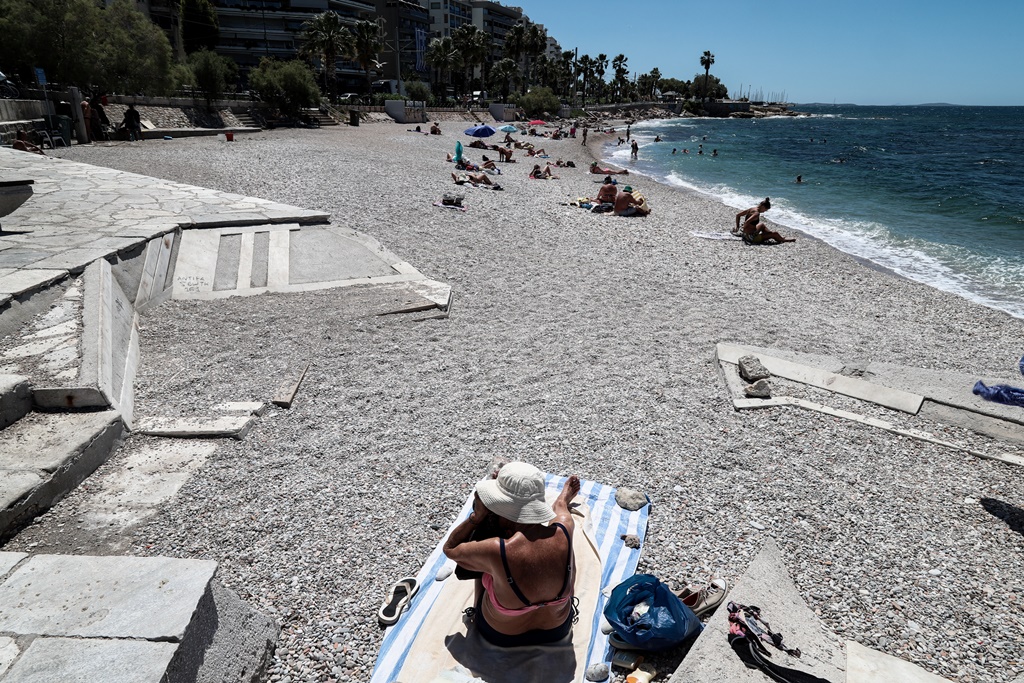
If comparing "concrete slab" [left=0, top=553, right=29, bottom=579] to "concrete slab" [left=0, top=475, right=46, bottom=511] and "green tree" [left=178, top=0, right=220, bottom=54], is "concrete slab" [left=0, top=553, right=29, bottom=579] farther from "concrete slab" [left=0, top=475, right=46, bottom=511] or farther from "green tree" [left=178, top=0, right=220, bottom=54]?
"green tree" [left=178, top=0, right=220, bottom=54]

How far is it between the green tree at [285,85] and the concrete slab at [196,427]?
3895 centimetres

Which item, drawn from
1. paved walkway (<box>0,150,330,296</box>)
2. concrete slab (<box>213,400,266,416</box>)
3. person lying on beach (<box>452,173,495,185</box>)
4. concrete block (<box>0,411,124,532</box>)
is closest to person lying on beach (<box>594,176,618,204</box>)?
person lying on beach (<box>452,173,495,185</box>)

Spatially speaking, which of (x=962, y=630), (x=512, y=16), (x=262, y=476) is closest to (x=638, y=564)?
(x=962, y=630)

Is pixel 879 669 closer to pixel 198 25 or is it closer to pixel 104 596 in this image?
pixel 104 596

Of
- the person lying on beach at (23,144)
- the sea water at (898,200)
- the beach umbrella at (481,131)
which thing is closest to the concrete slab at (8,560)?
the sea water at (898,200)

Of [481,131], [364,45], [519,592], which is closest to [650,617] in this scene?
[519,592]

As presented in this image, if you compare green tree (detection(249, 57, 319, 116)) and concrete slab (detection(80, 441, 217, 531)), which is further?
green tree (detection(249, 57, 319, 116))

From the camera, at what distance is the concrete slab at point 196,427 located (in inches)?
204

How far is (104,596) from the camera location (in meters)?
2.84

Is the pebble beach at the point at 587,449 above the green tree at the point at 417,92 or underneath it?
underneath

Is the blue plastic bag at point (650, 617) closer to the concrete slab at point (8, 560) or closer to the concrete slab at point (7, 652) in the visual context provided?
the concrete slab at point (7, 652)

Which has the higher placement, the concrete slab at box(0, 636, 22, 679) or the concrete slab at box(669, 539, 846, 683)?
the concrete slab at box(0, 636, 22, 679)

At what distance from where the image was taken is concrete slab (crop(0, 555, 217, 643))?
2672mm

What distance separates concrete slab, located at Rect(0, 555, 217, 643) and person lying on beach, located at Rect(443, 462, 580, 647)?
1.29 metres
